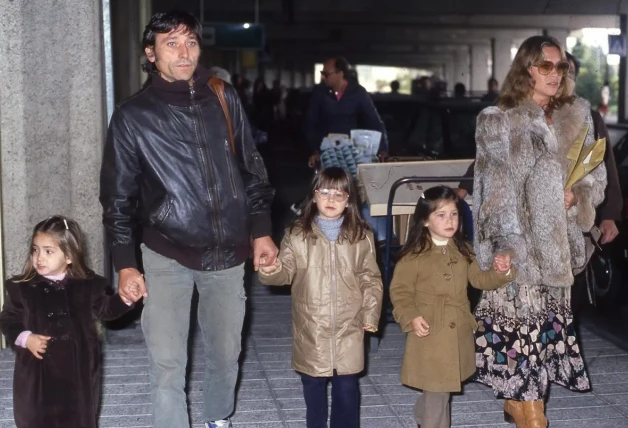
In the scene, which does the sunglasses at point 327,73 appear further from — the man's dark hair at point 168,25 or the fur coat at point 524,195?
the man's dark hair at point 168,25

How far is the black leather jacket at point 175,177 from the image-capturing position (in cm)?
457

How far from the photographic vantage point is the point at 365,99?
10.2m

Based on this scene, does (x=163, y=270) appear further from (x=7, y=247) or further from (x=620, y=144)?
(x=620, y=144)

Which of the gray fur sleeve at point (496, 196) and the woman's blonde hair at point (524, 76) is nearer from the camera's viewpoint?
the gray fur sleeve at point (496, 196)

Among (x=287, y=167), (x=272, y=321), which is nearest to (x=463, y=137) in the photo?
(x=272, y=321)

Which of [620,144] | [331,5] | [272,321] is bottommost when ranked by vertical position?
[272,321]

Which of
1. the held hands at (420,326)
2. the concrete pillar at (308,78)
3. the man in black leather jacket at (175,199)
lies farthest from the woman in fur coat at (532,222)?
the concrete pillar at (308,78)

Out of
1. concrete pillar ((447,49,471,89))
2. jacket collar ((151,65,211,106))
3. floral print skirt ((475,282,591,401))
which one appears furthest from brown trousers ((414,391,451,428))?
concrete pillar ((447,49,471,89))

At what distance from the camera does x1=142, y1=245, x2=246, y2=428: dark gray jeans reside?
185 inches

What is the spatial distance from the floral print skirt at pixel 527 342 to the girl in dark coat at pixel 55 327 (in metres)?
1.72

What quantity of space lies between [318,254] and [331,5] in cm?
2477

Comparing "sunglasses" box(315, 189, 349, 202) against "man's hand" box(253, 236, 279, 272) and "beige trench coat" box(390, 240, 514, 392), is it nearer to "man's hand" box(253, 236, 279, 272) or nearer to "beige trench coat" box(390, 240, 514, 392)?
"man's hand" box(253, 236, 279, 272)

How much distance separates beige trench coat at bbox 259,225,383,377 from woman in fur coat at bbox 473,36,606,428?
0.57m

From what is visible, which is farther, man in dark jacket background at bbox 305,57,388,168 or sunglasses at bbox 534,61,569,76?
man in dark jacket background at bbox 305,57,388,168
